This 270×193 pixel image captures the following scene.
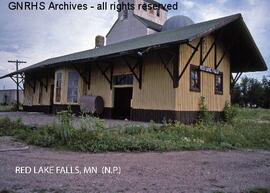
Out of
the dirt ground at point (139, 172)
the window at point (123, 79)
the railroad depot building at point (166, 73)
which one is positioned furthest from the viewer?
the window at point (123, 79)

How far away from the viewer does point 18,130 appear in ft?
32.3

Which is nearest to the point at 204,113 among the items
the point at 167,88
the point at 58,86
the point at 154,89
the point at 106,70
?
the point at 167,88

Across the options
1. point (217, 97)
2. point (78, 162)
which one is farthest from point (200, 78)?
point (78, 162)

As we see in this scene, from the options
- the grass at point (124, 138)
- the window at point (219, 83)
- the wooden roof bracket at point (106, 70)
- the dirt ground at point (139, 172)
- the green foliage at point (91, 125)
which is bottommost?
the dirt ground at point (139, 172)

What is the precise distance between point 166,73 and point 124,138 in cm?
597

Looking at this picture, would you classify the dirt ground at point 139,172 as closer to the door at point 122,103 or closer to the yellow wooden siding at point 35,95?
the door at point 122,103

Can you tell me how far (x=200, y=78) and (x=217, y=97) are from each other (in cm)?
206

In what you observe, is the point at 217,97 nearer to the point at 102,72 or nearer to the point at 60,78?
the point at 102,72

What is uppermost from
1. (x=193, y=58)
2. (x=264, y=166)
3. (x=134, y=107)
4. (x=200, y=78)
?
(x=193, y=58)

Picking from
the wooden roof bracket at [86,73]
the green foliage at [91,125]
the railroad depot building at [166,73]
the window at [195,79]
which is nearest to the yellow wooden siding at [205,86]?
the railroad depot building at [166,73]

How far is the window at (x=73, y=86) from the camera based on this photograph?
18609 mm

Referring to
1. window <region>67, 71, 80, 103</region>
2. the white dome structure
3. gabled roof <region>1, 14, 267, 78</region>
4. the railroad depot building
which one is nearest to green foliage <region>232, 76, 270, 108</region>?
the white dome structure

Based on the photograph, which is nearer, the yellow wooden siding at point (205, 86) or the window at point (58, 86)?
the yellow wooden siding at point (205, 86)

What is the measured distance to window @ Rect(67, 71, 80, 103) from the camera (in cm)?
1861
